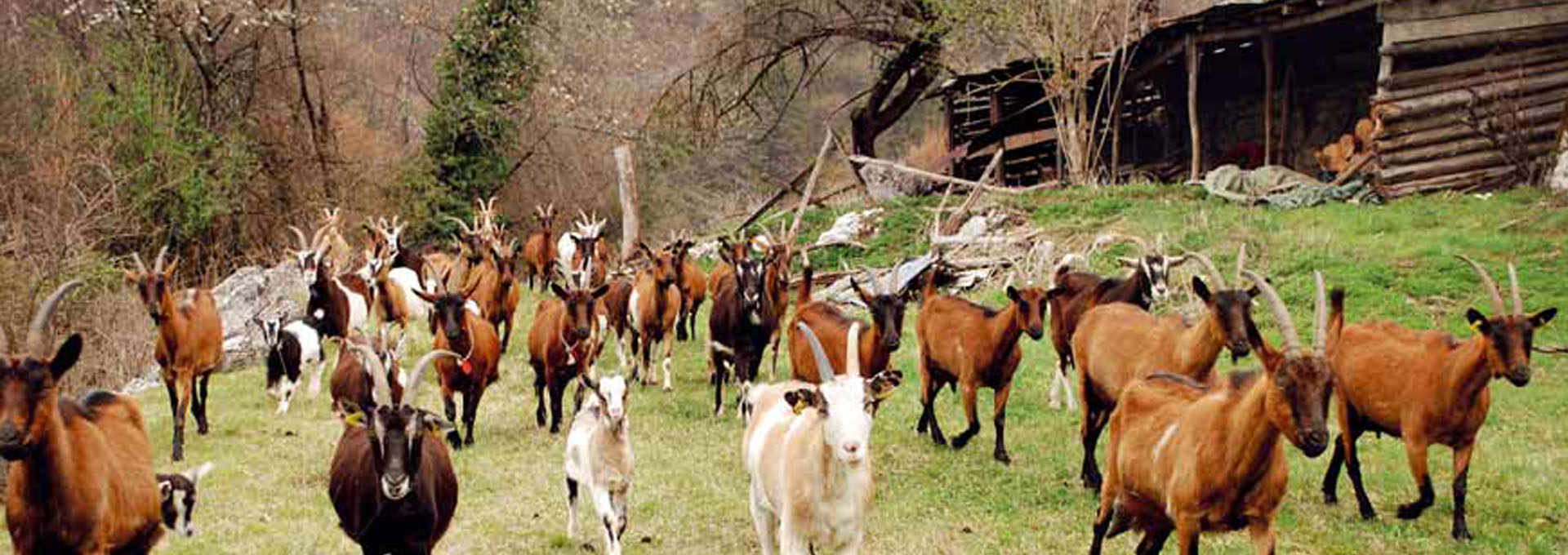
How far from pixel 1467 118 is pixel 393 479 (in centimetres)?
1616

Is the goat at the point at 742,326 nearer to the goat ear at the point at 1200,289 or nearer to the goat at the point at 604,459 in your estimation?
the goat at the point at 604,459

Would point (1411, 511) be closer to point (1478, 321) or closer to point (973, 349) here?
point (1478, 321)

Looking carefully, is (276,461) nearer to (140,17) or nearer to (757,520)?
(757,520)

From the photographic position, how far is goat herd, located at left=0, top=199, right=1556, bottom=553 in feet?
18.5

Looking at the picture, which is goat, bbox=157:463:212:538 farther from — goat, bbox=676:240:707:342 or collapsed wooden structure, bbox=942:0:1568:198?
collapsed wooden structure, bbox=942:0:1568:198

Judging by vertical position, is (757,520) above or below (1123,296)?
below

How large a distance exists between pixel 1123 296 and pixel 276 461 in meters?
7.03

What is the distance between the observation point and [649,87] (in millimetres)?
36188

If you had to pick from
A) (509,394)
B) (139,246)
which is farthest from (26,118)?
(509,394)

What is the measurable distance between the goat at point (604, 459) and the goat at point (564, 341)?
2.91m

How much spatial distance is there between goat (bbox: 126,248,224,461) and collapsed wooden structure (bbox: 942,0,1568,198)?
13990 mm

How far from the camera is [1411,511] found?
25.1 ft

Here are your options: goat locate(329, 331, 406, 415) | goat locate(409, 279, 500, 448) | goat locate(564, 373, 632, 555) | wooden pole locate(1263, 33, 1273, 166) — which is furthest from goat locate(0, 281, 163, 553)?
wooden pole locate(1263, 33, 1273, 166)

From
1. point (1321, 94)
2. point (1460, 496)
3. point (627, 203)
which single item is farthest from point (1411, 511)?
point (627, 203)
